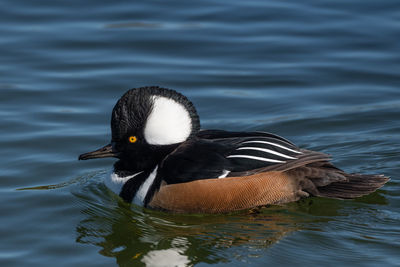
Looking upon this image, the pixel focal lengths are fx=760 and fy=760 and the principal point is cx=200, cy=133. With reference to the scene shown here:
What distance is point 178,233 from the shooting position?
7406mm

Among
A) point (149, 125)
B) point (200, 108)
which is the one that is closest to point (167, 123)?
point (149, 125)

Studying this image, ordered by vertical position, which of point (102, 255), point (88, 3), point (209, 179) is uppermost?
point (88, 3)

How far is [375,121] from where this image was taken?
10.1 metres

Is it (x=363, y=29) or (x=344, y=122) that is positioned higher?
(x=363, y=29)

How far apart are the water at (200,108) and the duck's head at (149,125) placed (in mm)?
598

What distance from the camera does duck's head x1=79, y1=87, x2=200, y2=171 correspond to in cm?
766

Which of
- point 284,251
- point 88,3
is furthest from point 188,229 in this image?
point 88,3

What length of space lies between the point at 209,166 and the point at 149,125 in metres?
0.78

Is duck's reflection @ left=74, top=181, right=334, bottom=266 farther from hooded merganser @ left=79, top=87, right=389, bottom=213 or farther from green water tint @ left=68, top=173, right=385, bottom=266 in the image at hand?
hooded merganser @ left=79, top=87, right=389, bottom=213

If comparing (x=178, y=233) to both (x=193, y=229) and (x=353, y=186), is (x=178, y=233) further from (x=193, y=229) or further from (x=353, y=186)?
(x=353, y=186)

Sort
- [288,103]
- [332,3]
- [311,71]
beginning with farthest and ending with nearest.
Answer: [332,3], [311,71], [288,103]

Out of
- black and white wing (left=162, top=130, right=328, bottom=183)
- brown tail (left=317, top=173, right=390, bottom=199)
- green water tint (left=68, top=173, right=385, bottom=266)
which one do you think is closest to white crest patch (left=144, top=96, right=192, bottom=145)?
black and white wing (left=162, top=130, right=328, bottom=183)

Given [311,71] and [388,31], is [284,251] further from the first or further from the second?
[388,31]

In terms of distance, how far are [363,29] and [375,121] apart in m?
3.91
